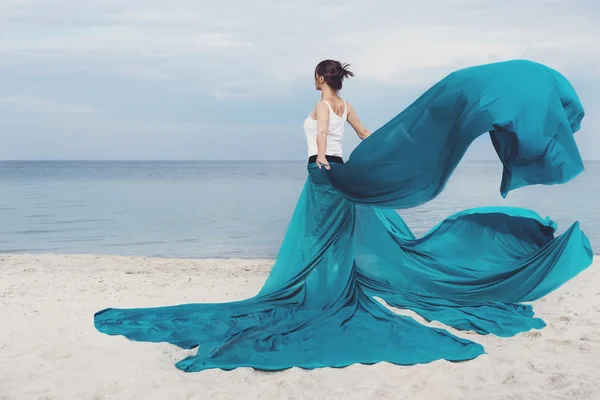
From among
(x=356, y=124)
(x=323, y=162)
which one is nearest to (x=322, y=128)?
(x=323, y=162)

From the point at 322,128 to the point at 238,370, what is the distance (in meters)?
1.83

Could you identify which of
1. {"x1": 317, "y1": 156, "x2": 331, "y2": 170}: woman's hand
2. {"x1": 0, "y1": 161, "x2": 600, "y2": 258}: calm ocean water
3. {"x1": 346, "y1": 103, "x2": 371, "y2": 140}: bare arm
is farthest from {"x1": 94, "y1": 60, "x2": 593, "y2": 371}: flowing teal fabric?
{"x1": 0, "y1": 161, "x2": 600, "y2": 258}: calm ocean water

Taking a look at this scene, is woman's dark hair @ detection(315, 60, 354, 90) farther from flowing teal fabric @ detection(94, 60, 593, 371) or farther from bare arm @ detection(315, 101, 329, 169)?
flowing teal fabric @ detection(94, 60, 593, 371)

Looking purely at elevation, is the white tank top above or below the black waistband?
above

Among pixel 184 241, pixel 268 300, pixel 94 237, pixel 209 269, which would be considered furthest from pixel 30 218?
pixel 268 300

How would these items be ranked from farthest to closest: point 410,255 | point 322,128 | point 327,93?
1. point 410,255
2. point 327,93
3. point 322,128

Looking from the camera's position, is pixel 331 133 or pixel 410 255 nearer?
pixel 331 133

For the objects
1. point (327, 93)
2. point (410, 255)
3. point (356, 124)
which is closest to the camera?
point (327, 93)

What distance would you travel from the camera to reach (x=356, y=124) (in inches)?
205

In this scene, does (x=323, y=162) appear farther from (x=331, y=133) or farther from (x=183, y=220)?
(x=183, y=220)

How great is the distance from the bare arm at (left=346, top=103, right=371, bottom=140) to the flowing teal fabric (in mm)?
399

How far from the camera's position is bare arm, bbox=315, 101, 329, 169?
16.0ft

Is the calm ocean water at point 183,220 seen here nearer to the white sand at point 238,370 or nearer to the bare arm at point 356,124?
the white sand at point 238,370

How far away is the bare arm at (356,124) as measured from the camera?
5.14 m
